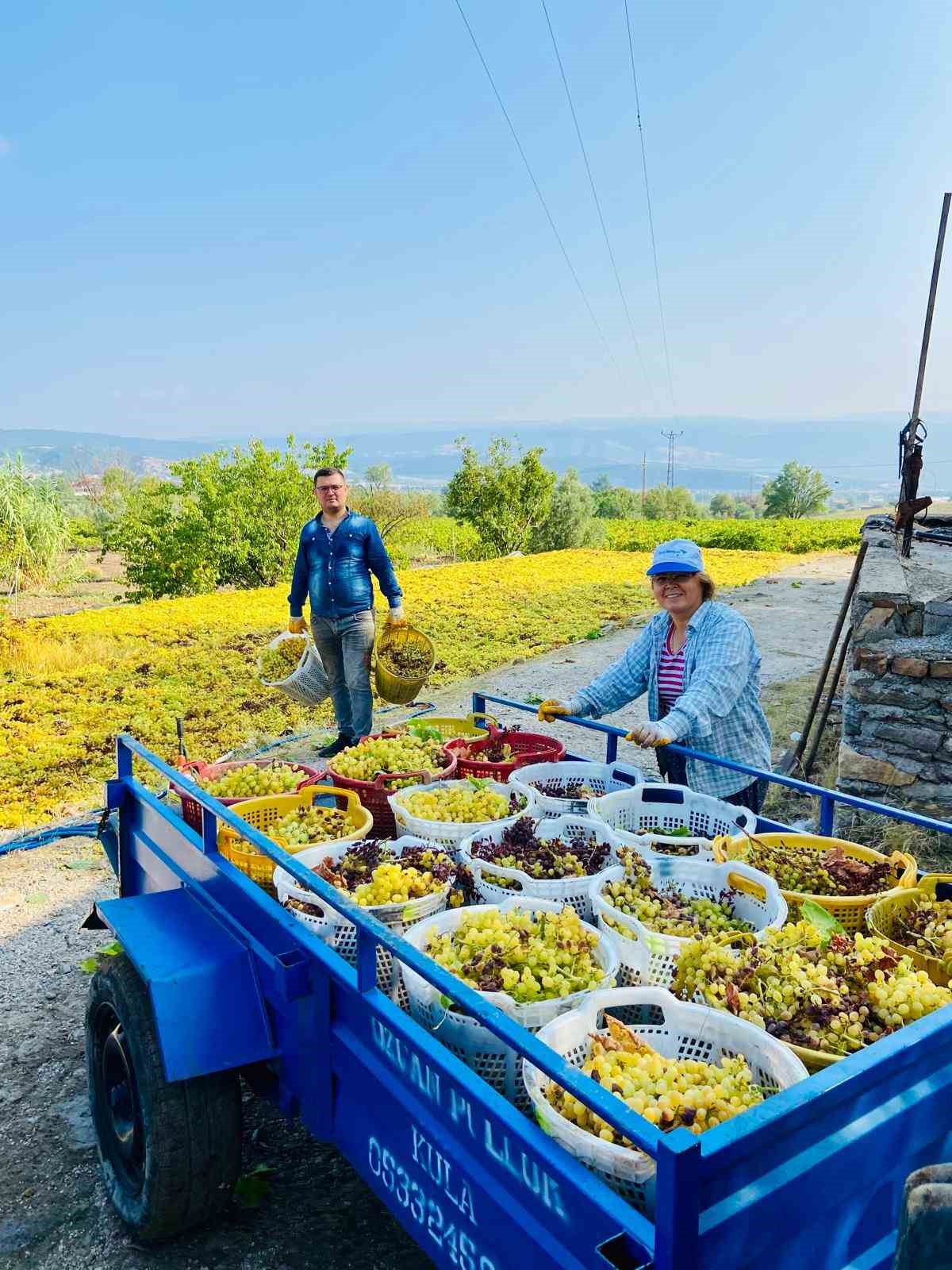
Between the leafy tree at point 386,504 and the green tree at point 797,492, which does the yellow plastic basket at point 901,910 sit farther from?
the green tree at point 797,492

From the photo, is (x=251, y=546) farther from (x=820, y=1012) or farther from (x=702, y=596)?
(x=820, y=1012)

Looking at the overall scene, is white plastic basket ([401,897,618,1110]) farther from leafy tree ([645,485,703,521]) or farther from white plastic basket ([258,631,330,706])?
leafy tree ([645,485,703,521])

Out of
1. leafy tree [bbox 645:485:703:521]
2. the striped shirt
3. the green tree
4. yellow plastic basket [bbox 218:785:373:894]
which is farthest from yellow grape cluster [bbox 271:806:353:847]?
the green tree

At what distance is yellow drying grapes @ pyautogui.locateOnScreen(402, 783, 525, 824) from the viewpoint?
Result: 3.88 metres

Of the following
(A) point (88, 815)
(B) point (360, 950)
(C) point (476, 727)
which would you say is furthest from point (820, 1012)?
(A) point (88, 815)

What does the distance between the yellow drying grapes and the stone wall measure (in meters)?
3.24

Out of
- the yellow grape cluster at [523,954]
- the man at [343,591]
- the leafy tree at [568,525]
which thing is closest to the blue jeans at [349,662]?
the man at [343,591]

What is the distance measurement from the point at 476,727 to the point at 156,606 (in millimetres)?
14805

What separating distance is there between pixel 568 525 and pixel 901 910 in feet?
142

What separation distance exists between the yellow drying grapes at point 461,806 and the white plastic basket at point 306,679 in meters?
3.68

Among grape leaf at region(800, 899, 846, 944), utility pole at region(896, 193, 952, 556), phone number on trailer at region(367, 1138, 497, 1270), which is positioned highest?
utility pole at region(896, 193, 952, 556)

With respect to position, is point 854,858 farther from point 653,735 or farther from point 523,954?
point 523,954

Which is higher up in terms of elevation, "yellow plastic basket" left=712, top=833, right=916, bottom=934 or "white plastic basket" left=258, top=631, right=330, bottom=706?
"yellow plastic basket" left=712, top=833, right=916, bottom=934

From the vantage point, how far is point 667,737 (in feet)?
13.3
